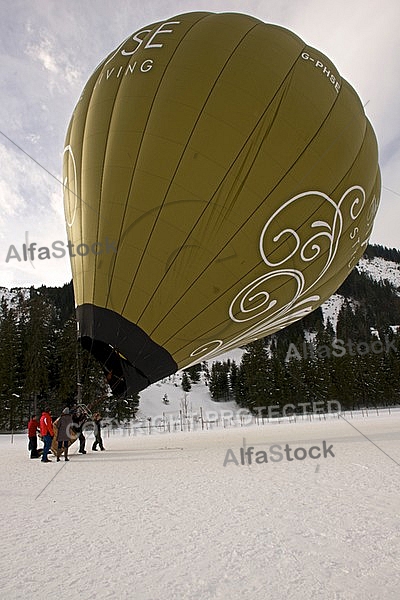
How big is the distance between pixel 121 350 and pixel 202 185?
3.07 meters

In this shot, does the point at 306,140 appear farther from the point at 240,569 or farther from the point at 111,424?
the point at 111,424

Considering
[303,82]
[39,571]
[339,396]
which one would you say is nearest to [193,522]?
[39,571]

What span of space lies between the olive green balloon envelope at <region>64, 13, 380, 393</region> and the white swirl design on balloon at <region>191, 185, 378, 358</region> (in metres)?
0.03

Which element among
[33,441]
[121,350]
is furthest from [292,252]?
[33,441]

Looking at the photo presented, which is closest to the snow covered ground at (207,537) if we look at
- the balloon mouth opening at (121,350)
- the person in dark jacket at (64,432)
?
the balloon mouth opening at (121,350)

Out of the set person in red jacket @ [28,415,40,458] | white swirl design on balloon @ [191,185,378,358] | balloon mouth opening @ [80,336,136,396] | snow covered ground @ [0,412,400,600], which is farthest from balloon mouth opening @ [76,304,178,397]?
person in red jacket @ [28,415,40,458]

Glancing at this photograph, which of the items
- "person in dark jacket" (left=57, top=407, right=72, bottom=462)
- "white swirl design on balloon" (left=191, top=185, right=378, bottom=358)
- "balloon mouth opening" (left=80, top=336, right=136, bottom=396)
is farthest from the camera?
"person in dark jacket" (left=57, top=407, right=72, bottom=462)

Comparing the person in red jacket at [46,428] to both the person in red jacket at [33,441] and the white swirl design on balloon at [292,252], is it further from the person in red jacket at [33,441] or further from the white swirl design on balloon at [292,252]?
the white swirl design on balloon at [292,252]

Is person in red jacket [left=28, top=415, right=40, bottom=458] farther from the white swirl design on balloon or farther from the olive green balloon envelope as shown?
the white swirl design on balloon

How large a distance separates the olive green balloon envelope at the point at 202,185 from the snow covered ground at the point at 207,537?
2525mm

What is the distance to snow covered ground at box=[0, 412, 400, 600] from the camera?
8.13ft

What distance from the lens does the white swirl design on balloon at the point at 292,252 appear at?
21.4 ft

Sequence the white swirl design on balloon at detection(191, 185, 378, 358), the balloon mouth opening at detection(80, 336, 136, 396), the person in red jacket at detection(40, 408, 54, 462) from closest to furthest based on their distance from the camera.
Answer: the white swirl design on balloon at detection(191, 185, 378, 358)
the balloon mouth opening at detection(80, 336, 136, 396)
the person in red jacket at detection(40, 408, 54, 462)

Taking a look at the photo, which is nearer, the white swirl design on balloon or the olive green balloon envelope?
the olive green balloon envelope
